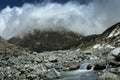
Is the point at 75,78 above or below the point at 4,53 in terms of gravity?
below

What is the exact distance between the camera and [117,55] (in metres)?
49.3

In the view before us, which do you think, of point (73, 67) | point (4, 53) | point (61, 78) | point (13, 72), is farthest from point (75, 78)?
point (4, 53)

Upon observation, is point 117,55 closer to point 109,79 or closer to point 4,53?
point 109,79

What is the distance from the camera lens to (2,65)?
4662cm

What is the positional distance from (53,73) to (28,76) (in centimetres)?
430

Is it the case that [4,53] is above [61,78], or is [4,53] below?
above

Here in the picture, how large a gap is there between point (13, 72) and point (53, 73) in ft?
16.4

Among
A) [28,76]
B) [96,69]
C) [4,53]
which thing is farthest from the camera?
[4,53]

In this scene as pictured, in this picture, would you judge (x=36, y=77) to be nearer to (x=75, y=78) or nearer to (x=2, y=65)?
(x=75, y=78)

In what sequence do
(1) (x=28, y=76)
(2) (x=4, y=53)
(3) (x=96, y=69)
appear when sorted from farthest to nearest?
(2) (x=4, y=53)
(3) (x=96, y=69)
(1) (x=28, y=76)

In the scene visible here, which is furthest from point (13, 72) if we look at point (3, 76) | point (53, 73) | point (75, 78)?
point (75, 78)

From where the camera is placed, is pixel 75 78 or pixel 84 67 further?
pixel 84 67

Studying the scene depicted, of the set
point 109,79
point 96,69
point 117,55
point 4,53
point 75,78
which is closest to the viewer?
point 109,79

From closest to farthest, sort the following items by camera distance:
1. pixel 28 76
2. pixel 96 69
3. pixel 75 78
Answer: pixel 28 76 → pixel 75 78 → pixel 96 69
